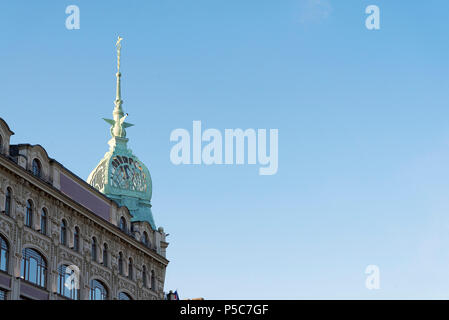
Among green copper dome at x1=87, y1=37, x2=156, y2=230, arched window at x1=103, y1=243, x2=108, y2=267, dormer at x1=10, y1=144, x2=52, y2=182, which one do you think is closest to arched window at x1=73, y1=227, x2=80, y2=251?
arched window at x1=103, y1=243, x2=108, y2=267

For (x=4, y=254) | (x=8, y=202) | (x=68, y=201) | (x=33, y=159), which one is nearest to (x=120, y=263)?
(x=68, y=201)

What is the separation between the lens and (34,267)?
2197 inches

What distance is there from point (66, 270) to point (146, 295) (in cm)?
1364

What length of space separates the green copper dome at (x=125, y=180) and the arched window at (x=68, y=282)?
20.0m

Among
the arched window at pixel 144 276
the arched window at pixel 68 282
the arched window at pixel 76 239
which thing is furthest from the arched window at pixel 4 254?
the arched window at pixel 144 276

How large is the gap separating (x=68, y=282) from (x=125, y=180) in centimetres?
2421

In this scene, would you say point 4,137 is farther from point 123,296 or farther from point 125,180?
point 125,180

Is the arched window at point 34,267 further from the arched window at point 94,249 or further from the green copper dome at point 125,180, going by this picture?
the green copper dome at point 125,180

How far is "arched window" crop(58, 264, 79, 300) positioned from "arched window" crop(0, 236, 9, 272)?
19.9 feet

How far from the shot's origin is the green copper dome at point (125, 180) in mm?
81688

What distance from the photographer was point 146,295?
72.0 m

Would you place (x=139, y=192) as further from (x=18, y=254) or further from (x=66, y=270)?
(x=18, y=254)
